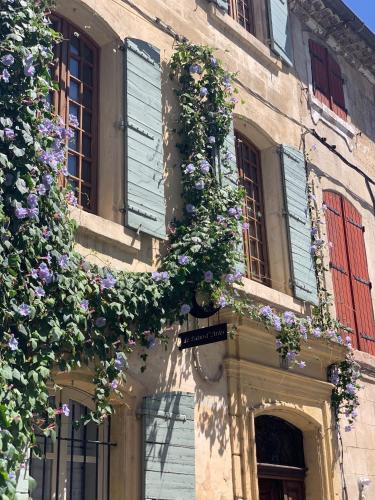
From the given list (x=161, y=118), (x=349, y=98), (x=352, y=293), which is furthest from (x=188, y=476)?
(x=349, y=98)

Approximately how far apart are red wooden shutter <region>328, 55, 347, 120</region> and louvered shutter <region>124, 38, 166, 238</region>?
4260 millimetres

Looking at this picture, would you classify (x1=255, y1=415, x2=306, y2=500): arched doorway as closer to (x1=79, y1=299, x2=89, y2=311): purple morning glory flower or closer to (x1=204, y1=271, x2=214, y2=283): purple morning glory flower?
(x1=204, y1=271, x2=214, y2=283): purple morning glory flower

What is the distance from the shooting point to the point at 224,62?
8.72 metres

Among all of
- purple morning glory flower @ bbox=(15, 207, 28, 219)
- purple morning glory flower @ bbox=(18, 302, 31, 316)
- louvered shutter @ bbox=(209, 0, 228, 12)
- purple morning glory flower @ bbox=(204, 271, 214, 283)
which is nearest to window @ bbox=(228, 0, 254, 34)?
louvered shutter @ bbox=(209, 0, 228, 12)

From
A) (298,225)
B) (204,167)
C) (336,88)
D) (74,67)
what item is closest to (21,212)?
(74,67)

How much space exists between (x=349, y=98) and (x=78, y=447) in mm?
7554

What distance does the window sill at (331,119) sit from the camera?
33.9 ft

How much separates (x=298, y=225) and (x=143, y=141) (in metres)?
2.57

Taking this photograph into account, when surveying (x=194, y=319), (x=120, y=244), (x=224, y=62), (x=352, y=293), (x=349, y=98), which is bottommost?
(x=194, y=319)

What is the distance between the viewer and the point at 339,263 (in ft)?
32.1

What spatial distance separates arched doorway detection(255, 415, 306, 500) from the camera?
7.72 meters

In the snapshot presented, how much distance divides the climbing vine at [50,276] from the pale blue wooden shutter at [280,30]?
3.32 metres

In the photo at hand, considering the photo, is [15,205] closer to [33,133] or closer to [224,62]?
[33,133]

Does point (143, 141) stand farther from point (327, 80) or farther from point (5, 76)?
point (327, 80)
